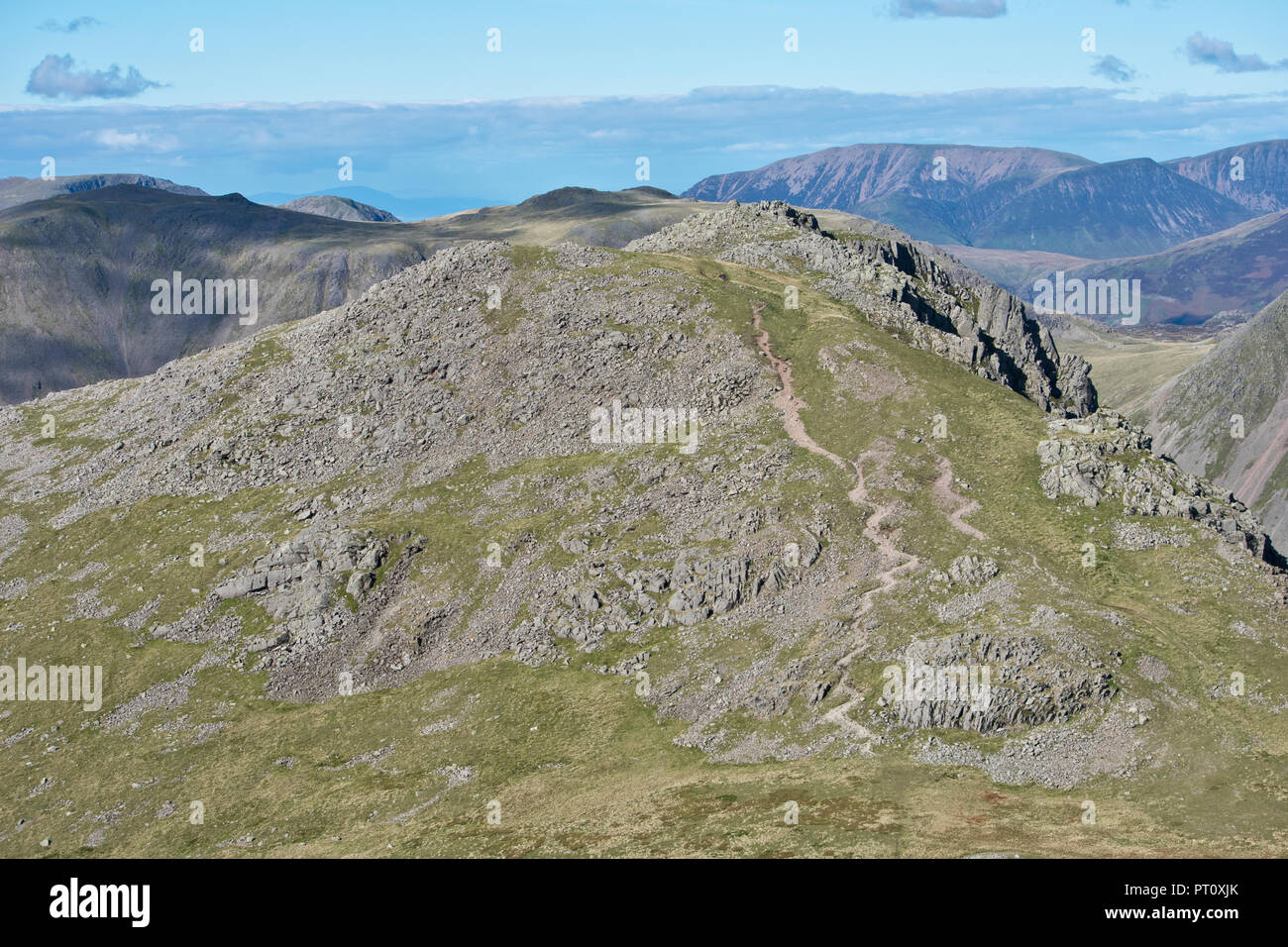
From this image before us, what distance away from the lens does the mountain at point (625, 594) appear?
6662 cm

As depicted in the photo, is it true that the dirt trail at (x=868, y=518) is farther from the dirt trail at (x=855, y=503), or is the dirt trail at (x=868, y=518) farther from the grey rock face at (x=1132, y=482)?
the grey rock face at (x=1132, y=482)

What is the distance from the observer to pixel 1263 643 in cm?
7344

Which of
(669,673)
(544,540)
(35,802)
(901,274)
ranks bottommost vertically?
(35,802)

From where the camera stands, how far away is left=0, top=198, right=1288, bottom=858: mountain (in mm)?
66625

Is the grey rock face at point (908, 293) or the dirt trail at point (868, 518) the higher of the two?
the grey rock face at point (908, 293)

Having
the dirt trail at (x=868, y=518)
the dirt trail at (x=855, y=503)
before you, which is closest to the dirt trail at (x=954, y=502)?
the dirt trail at (x=868, y=518)

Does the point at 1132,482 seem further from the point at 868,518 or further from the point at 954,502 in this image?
the point at 868,518

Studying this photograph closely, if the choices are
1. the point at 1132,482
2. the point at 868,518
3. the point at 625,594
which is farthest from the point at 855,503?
the point at 1132,482
